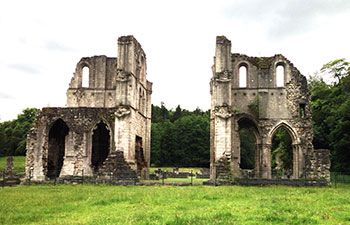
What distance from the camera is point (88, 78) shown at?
32781 millimetres

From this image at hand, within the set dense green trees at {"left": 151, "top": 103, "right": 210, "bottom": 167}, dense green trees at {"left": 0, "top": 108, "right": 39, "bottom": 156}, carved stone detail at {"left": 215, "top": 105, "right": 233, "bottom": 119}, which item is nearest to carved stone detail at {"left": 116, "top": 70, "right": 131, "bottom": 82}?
carved stone detail at {"left": 215, "top": 105, "right": 233, "bottom": 119}

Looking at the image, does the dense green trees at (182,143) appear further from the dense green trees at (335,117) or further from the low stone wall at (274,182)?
the low stone wall at (274,182)

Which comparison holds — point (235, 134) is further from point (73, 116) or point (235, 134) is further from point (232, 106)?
point (73, 116)

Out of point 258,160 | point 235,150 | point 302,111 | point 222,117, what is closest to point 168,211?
point 222,117

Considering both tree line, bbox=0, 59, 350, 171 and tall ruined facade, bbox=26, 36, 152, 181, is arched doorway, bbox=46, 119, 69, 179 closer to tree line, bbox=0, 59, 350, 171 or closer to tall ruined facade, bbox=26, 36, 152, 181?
tall ruined facade, bbox=26, 36, 152, 181

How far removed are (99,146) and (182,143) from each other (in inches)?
1595

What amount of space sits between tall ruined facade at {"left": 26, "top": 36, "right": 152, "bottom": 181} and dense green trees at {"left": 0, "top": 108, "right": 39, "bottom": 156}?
134ft

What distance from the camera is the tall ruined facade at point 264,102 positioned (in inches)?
1025

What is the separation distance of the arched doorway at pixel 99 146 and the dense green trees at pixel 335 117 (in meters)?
19.8

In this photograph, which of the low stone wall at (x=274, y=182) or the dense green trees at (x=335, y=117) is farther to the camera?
the dense green trees at (x=335, y=117)

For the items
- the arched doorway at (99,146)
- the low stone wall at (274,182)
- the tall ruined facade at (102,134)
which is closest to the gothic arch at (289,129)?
the low stone wall at (274,182)

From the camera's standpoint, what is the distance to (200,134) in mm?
71750

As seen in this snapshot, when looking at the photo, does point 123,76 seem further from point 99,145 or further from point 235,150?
point 235,150

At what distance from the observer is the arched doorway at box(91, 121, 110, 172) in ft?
→ 103
